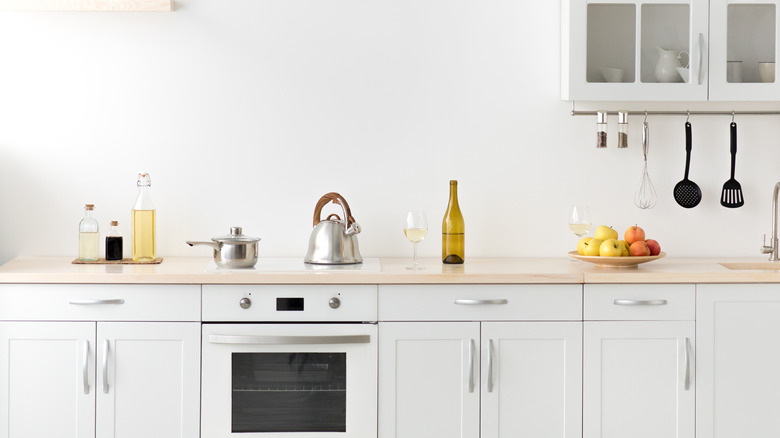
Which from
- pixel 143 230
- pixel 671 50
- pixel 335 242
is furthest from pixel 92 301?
pixel 671 50

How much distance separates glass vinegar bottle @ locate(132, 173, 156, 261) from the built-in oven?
1.47 feet

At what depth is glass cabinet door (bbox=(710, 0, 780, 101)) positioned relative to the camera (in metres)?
3.03

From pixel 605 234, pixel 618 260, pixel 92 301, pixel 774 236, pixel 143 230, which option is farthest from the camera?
pixel 774 236

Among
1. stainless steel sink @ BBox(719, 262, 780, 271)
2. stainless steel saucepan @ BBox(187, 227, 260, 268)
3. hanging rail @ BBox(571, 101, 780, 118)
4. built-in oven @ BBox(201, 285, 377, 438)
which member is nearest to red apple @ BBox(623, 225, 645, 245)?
stainless steel sink @ BBox(719, 262, 780, 271)

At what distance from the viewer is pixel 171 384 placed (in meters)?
2.78

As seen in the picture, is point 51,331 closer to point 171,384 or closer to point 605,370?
point 171,384

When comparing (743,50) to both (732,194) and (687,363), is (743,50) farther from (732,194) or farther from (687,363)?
(687,363)

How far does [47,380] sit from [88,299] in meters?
0.31

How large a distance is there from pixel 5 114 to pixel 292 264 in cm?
129

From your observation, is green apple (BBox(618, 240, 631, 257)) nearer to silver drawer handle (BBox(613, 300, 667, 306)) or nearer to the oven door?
silver drawer handle (BBox(613, 300, 667, 306))

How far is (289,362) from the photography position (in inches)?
110

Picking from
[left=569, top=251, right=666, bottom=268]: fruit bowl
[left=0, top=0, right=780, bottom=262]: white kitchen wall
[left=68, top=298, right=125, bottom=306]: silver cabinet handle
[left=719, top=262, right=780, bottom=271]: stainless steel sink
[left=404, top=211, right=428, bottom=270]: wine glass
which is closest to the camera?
[left=68, top=298, right=125, bottom=306]: silver cabinet handle

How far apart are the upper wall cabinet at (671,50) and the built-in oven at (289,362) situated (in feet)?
3.83

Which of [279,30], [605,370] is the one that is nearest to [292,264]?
[279,30]
